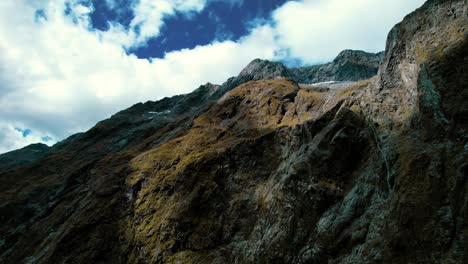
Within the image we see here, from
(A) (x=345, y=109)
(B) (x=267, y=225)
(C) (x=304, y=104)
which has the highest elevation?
(C) (x=304, y=104)

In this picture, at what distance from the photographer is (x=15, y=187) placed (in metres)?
106

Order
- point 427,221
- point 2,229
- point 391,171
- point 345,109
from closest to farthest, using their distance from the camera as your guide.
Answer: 1. point 427,221
2. point 391,171
3. point 345,109
4. point 2,229

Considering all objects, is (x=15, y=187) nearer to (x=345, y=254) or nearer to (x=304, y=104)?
(x=304, y=104)

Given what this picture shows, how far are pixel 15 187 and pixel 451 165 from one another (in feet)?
385

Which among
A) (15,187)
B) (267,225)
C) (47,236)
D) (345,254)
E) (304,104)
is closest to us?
(345,254)

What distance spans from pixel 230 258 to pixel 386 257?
64.7 ft

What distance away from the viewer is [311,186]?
36031mm

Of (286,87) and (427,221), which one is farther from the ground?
(286,87)

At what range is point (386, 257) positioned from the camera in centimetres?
2455

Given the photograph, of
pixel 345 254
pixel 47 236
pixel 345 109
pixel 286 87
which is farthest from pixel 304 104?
pixel 47 236

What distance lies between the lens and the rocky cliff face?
2603cm

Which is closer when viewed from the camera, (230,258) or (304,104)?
(230,258)

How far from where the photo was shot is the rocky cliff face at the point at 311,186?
2603 centimetres

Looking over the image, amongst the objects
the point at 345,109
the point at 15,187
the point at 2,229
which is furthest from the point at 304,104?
the point at 15,187
